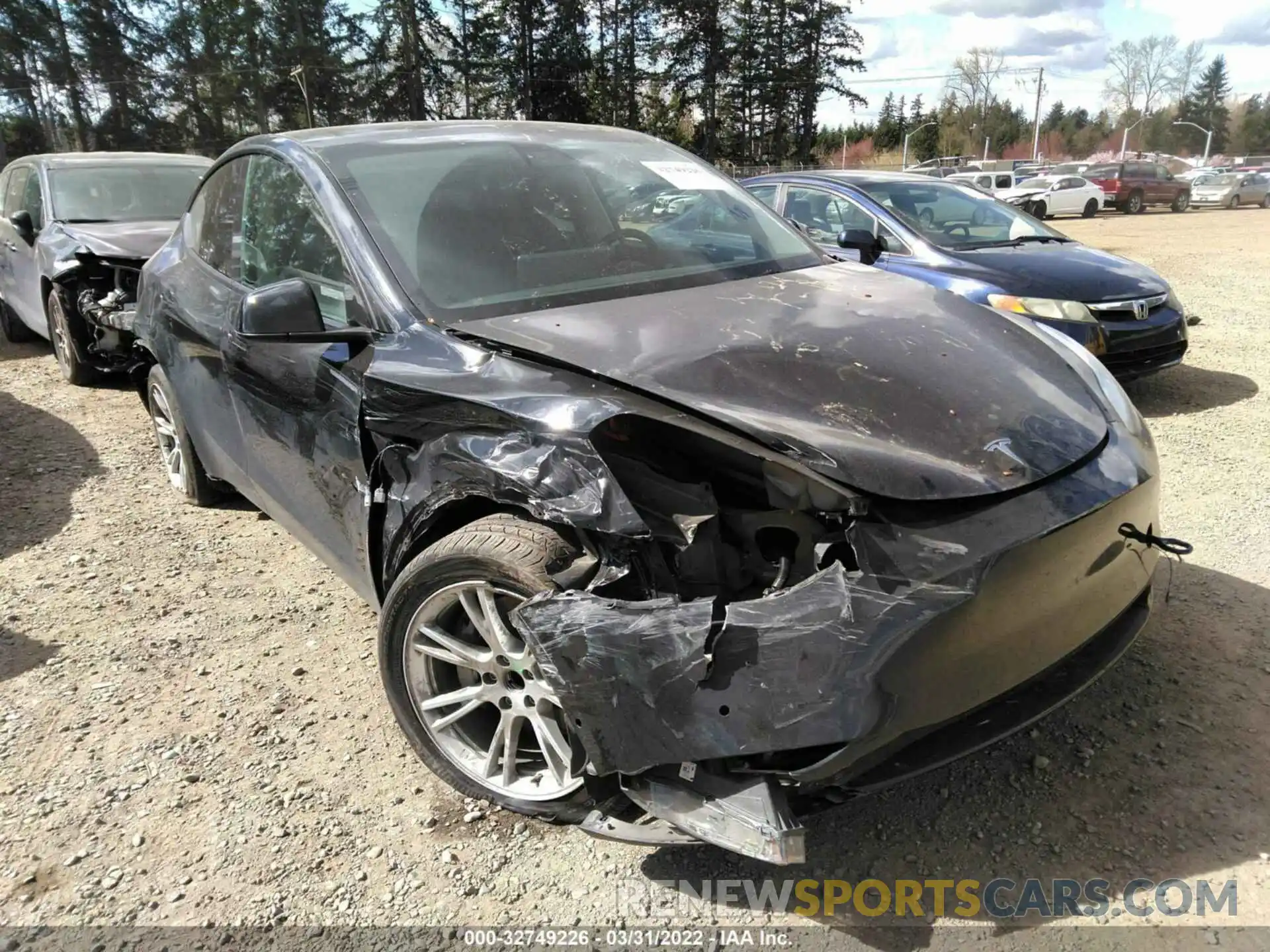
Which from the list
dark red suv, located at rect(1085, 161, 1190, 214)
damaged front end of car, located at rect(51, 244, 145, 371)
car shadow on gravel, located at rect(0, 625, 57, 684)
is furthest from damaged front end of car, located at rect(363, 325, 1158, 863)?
dark red suv, located at rect(1085, 161, 1190, 214)

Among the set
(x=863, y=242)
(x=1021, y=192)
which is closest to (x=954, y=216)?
(x=863, y=242)

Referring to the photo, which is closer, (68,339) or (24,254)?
(68,339)

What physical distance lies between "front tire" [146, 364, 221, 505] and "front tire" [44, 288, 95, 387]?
97.7 inches

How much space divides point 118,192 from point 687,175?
5.98 metres

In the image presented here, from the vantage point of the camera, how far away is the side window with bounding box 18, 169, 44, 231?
23.4ft

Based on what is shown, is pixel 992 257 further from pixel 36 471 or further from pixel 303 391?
pixel 36 471

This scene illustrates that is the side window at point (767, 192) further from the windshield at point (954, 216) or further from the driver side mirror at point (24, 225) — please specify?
the driver side mirror at point (24, 225)

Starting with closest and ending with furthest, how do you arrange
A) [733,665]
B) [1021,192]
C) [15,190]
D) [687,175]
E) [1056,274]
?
[733,665] < [687,175] < [1056,274] < [15,190] < [1021,192]

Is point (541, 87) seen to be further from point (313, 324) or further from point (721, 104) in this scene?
point (313, 324)

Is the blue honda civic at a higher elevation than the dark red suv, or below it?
higher

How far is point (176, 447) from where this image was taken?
15.1 feet

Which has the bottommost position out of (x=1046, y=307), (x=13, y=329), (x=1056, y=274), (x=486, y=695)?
(x=13, y=329)

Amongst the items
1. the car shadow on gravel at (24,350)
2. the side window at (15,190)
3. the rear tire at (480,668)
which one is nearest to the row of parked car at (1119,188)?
the side window at (15,190)

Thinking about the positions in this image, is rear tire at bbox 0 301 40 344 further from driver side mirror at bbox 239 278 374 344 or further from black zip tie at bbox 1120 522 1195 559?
black zip tie at bbox 1120 522 1195 559
